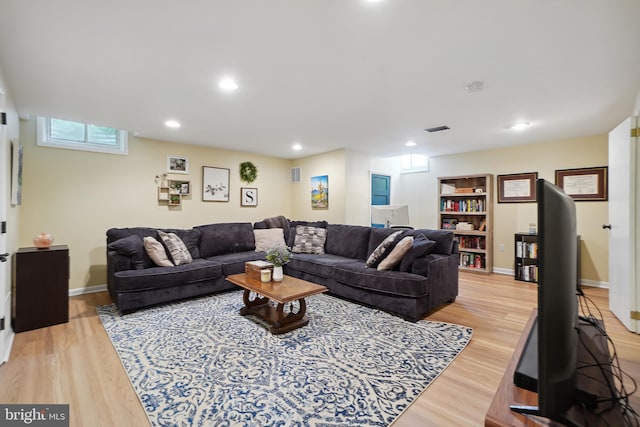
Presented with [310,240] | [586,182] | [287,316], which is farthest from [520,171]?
[287,316]

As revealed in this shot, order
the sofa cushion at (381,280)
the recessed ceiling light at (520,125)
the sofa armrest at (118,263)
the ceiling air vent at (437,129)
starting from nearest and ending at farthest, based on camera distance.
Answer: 1. the sofa cushion at (381,280)
2. the sofa armrest at (118,263)
3. the recessed ceiling light at (520,125)
4. the ceiling air vent at (437,129)

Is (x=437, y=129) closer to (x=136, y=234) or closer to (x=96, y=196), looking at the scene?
(x=136, y=234)

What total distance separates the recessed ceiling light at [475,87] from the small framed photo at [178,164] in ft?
14.0

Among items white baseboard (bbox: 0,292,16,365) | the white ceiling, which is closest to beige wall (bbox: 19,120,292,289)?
the white ceiling

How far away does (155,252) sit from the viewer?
3.59 meters

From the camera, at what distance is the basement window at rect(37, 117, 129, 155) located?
376 cm

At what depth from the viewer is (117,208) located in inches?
169

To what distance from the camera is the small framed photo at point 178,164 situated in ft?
15.6

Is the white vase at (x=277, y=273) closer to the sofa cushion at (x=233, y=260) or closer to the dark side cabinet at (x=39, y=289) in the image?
the sofa cushion at (x=233, y=260)

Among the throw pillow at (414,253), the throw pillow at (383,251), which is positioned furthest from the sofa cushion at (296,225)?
the throw pillow at (414,253)

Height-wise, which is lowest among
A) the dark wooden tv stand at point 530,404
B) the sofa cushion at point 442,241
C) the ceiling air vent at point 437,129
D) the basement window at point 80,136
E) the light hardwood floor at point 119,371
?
the light hardwood floor at point 119,371

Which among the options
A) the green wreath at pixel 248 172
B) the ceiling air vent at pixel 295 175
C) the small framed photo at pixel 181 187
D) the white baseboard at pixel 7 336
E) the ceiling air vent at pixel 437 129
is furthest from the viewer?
the ceiling air vent at pixel 295 175

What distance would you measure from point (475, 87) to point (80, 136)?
493cm

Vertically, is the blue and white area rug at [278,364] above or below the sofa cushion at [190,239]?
below
